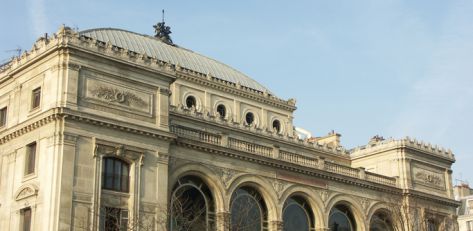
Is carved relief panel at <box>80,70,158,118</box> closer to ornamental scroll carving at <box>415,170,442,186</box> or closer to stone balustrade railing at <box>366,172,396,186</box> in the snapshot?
stone balustrade railing at <box>366,172,396,186</box>

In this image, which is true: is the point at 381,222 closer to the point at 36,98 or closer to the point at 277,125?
the point at 277,125

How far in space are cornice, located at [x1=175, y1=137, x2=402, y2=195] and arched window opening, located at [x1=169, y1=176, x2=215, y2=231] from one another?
7.64ft

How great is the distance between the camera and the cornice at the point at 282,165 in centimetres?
5053

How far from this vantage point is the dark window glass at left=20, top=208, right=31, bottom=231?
44.1m

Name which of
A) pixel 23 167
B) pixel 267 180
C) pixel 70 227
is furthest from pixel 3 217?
pixel 267 180

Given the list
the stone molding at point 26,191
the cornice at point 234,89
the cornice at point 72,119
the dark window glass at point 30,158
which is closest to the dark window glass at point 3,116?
the cornice at point 72,119

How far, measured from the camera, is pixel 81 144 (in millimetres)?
44062

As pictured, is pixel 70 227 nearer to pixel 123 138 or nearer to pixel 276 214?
pixel 123 138

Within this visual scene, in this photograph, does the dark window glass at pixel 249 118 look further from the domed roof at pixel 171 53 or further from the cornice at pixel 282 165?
the cornice at pixel 282 165

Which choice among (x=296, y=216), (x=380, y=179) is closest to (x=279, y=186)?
(x=296, y=216)

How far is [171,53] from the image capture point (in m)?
72.8

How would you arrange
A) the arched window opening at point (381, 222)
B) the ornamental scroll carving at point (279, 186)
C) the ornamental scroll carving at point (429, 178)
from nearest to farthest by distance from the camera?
the ornamental scroll carving at point (279, 186)
the arched window opening at point (381, 222)
the ornamental scroll carving at point (429, 178)

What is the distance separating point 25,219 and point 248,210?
53.3 feet

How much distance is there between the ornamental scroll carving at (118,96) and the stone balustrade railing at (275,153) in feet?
11.6
